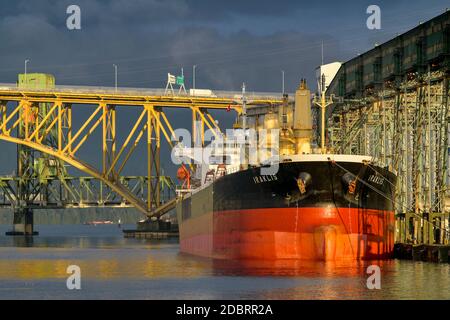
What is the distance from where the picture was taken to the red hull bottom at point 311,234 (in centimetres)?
5600

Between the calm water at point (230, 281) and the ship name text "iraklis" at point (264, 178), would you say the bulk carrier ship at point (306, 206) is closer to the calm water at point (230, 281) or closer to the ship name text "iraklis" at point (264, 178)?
the ship name text "iraklis" at point (264, 178)

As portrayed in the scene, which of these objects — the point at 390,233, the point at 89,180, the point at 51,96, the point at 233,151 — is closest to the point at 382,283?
the point at 390,233

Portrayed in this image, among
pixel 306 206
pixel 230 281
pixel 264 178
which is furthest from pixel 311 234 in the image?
pixel 230 281

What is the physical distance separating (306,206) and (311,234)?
5.39 ft

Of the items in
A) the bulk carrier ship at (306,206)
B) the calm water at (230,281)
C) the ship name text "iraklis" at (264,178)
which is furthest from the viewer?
the ship name text "iraklis" at (264,178)

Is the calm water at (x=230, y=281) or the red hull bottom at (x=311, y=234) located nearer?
the calm water at (x=230, y=281)

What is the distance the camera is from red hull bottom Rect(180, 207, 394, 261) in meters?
56.0

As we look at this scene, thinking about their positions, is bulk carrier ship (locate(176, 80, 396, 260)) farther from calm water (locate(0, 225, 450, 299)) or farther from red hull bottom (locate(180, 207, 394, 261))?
calm water (locate(0, 225, 450, 299))

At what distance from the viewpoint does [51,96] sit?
397 feet

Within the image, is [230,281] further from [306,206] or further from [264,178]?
[264,178]

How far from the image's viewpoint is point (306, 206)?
185ft

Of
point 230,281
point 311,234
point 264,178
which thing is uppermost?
point 264,178

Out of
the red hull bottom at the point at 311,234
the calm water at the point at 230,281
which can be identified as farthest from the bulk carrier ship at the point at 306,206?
the calm water at the point at 230,281

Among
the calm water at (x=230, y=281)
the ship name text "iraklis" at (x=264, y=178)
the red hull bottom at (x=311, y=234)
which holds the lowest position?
the calm water at (x=230, y=281)
